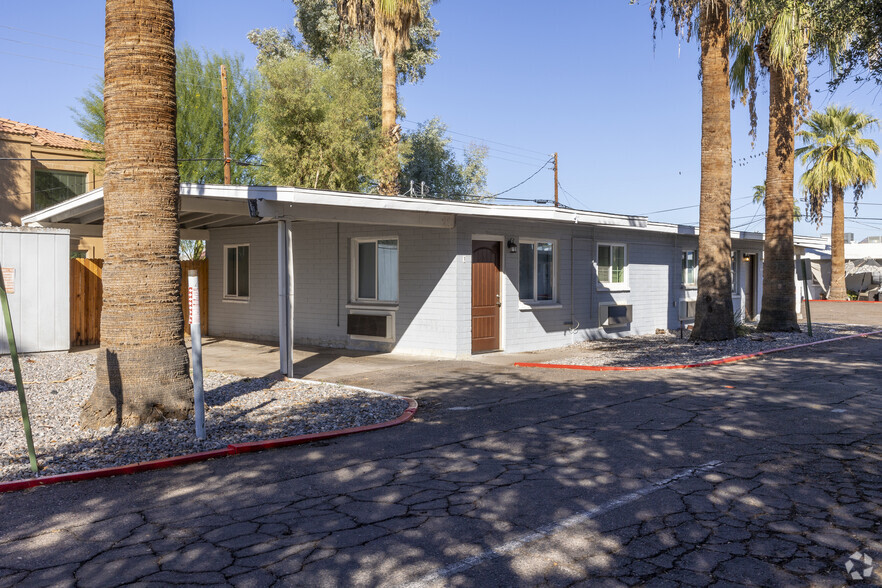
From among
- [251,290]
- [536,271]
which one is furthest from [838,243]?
[251,290]

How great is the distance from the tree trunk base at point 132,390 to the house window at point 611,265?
13330 millimetres

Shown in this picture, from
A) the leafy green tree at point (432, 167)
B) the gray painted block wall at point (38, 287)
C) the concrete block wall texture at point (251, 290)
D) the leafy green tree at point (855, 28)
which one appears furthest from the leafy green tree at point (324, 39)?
the leafy green tree at point (855, 28)

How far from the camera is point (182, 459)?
6699mm

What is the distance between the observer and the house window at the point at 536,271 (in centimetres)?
1670

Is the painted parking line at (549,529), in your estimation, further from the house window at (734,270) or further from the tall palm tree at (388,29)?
the house window at (734,270)

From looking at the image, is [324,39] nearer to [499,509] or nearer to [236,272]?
[236,272]

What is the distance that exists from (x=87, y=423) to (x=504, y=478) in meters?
4.68

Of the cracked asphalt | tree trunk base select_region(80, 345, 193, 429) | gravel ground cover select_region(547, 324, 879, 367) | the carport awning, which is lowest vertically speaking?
the cracked asphalt

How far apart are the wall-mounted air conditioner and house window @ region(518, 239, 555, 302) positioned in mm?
2144

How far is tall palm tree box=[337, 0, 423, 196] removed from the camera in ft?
72.6

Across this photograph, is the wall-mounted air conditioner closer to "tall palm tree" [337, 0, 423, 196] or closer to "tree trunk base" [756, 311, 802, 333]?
"tree trunk base" [756, 311, 802, 333]

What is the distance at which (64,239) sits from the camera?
15.4 metres

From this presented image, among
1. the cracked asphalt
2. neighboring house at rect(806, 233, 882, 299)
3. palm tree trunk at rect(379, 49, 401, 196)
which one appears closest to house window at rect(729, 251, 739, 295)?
palm tree trunk at rect(379, 49, 401, 196)

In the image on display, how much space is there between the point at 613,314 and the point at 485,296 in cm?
509
